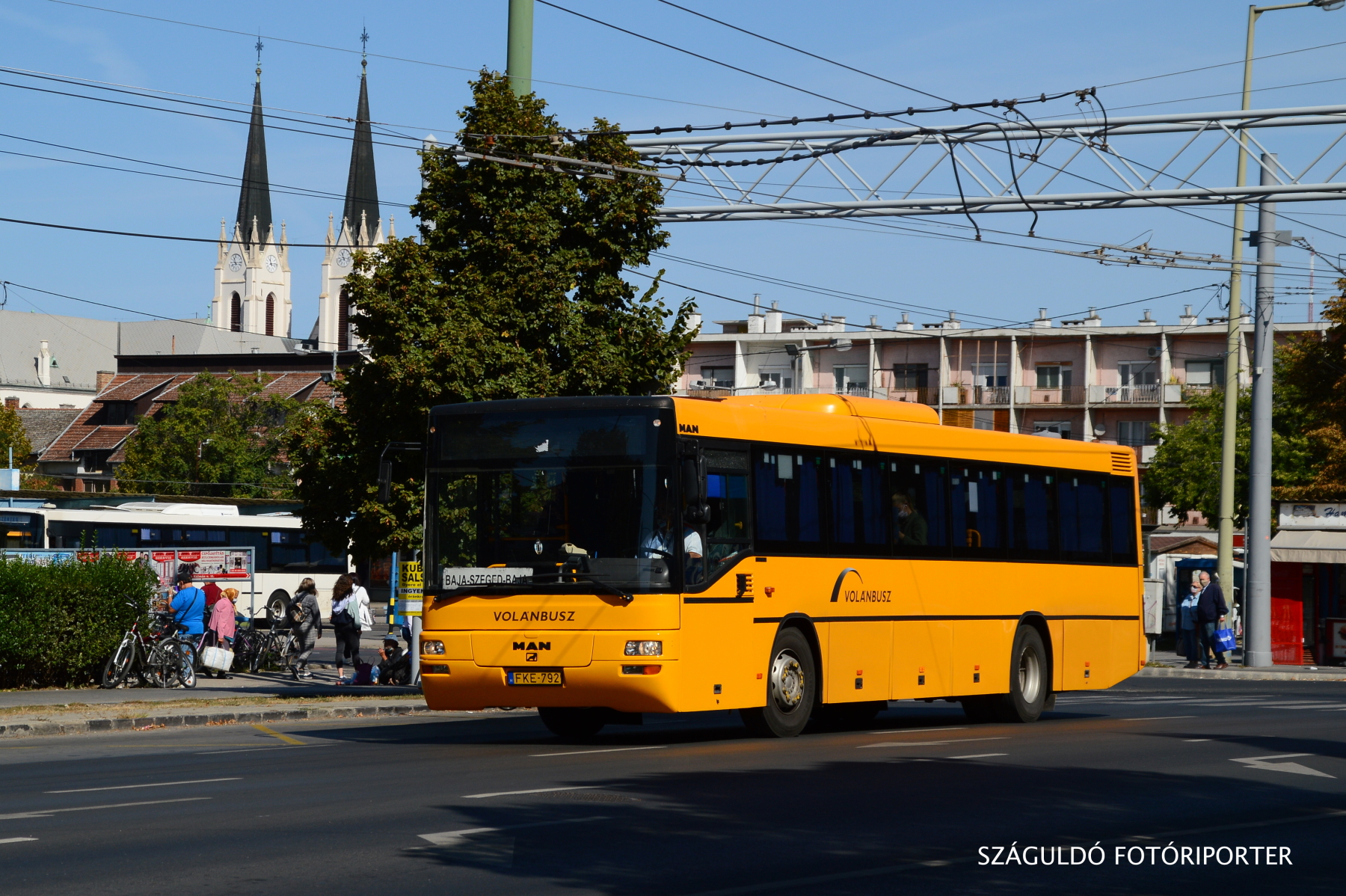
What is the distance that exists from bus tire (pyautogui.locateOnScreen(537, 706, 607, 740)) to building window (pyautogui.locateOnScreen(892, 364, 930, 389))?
8574cm

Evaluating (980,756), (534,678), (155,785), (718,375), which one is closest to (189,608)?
(534,678)

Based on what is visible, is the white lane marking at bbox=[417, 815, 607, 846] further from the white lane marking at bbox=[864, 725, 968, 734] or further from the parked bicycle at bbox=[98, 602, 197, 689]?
the parked bicycle at bbox=[98, 602, 197, 689]

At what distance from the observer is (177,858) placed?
8562 millimetres

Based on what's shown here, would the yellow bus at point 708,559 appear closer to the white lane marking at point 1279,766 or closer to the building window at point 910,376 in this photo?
the white lane marking at point 1279,766

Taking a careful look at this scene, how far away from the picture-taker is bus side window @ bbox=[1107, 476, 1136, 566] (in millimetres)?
21188

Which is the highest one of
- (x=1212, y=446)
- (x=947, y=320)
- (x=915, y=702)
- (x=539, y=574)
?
(x=947, y=320)

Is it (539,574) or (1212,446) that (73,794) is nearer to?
(539,574)

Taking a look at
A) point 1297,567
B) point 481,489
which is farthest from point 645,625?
point 1297,567

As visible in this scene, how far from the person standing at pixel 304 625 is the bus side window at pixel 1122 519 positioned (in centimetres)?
1426

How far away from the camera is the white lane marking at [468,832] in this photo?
30.0ft

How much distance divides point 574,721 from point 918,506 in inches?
Result: 169

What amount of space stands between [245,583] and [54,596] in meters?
21.6

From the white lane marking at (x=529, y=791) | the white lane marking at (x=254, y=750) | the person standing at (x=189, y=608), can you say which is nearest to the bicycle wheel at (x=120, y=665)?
the person standing at (x=189, y=608)

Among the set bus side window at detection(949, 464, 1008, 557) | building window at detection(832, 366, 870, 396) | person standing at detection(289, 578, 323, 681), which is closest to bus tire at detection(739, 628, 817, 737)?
bus side window at detection(949, 464, 1008, 557)
